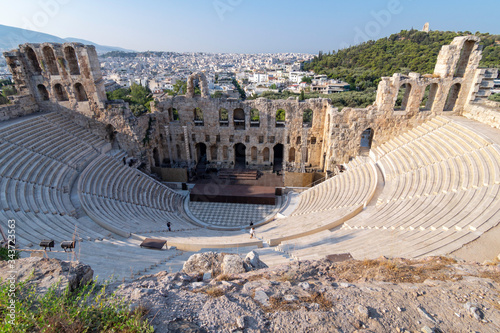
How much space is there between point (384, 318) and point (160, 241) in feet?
31.0

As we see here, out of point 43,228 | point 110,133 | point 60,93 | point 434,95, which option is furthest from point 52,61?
point 434,95

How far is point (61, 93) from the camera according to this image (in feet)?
68.4

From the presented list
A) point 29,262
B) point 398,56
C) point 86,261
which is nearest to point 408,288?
point 29,262

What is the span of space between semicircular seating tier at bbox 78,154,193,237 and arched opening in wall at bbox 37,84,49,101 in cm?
774

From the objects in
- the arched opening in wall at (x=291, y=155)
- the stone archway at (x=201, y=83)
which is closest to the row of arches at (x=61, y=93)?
the stone archway at (x=201, y=83)

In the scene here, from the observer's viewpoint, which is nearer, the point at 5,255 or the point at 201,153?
the point at 5,255

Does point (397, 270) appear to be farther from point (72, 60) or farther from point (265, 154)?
point (72, 60)

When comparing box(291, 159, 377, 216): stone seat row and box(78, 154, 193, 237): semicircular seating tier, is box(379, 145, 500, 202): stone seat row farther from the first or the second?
box(78, 154, 193, 237): semicircular seating tier

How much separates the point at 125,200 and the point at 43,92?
12541 mm

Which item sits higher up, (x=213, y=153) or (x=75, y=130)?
(x=75, y=130)

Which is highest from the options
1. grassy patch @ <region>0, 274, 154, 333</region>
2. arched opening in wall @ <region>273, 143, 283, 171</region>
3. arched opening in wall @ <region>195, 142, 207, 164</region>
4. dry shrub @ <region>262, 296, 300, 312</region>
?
grassy patch @ <region>0, 274, 154, 333</region>

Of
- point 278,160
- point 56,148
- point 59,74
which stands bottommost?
point 278,160

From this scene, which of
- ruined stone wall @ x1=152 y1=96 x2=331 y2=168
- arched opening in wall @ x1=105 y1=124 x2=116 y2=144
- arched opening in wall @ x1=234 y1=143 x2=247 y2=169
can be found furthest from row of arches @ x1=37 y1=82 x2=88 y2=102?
arched opening in wall @ x1=234 y1=143 x2=247 y2=169

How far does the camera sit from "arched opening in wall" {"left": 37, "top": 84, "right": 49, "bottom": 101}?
66.3 feet
